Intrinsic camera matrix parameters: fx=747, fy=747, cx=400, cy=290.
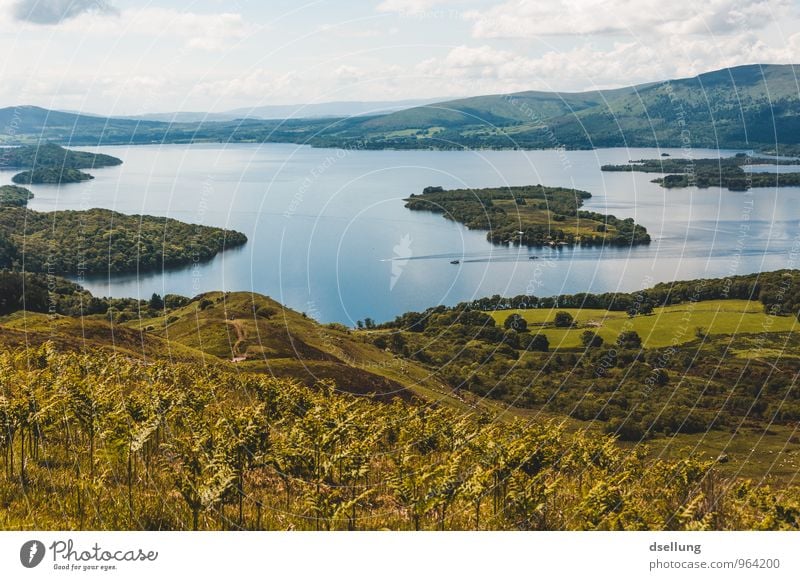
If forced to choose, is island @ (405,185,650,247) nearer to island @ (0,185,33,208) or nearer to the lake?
the lake

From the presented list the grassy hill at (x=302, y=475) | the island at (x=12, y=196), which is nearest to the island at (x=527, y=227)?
the island at (x=12, y=196)

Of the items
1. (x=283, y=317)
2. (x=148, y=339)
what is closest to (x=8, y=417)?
(x=148, y=339)

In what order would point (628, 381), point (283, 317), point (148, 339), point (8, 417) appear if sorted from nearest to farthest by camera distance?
point (8, 417)
point (148, 339)
point (283, 317)
point (628, 381)

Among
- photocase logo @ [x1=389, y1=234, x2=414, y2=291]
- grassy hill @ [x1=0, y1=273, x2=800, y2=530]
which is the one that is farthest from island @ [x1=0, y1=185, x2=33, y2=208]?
grassy hill @ [x1=0, y1=273, x2=800, y2=530]

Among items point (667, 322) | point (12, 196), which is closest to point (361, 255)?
point (667, 322)

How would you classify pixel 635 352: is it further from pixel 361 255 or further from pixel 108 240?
pixel 108 240

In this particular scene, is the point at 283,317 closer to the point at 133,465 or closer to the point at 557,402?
the point at 557,402
